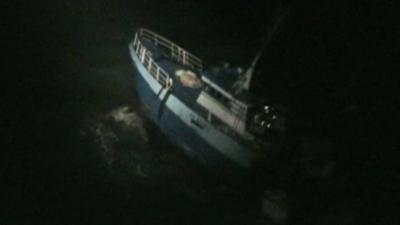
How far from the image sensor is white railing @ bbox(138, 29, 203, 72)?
35594mm

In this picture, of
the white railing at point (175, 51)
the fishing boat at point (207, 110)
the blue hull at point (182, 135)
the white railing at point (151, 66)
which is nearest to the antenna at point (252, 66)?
the fishing boat at point (207, 110)

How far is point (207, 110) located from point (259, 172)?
4.12 meters

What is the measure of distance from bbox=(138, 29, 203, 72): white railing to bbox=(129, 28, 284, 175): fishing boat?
8 centimetres

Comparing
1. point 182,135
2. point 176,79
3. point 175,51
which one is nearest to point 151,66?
point 176,79

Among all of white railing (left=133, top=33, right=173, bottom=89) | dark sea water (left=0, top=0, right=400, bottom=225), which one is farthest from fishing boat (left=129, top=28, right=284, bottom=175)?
dark sea water (left=0, top=0, right=400, bottom=225)

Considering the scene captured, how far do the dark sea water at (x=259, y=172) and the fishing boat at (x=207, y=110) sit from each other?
81 centimetres

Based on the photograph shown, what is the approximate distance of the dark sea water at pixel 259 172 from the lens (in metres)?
27.2

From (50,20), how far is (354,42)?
2616 cm

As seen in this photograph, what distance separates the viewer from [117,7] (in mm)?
54031

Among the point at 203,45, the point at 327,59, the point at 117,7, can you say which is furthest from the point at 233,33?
the point at 327,59

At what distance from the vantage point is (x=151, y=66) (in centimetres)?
3428

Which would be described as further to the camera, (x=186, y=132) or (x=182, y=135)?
(x=182, y=135)

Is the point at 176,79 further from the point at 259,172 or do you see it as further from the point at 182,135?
the point at 259,172

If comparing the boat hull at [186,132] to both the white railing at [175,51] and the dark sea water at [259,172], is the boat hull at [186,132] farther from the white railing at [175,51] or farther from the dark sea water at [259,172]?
the white railing at [175,51]
